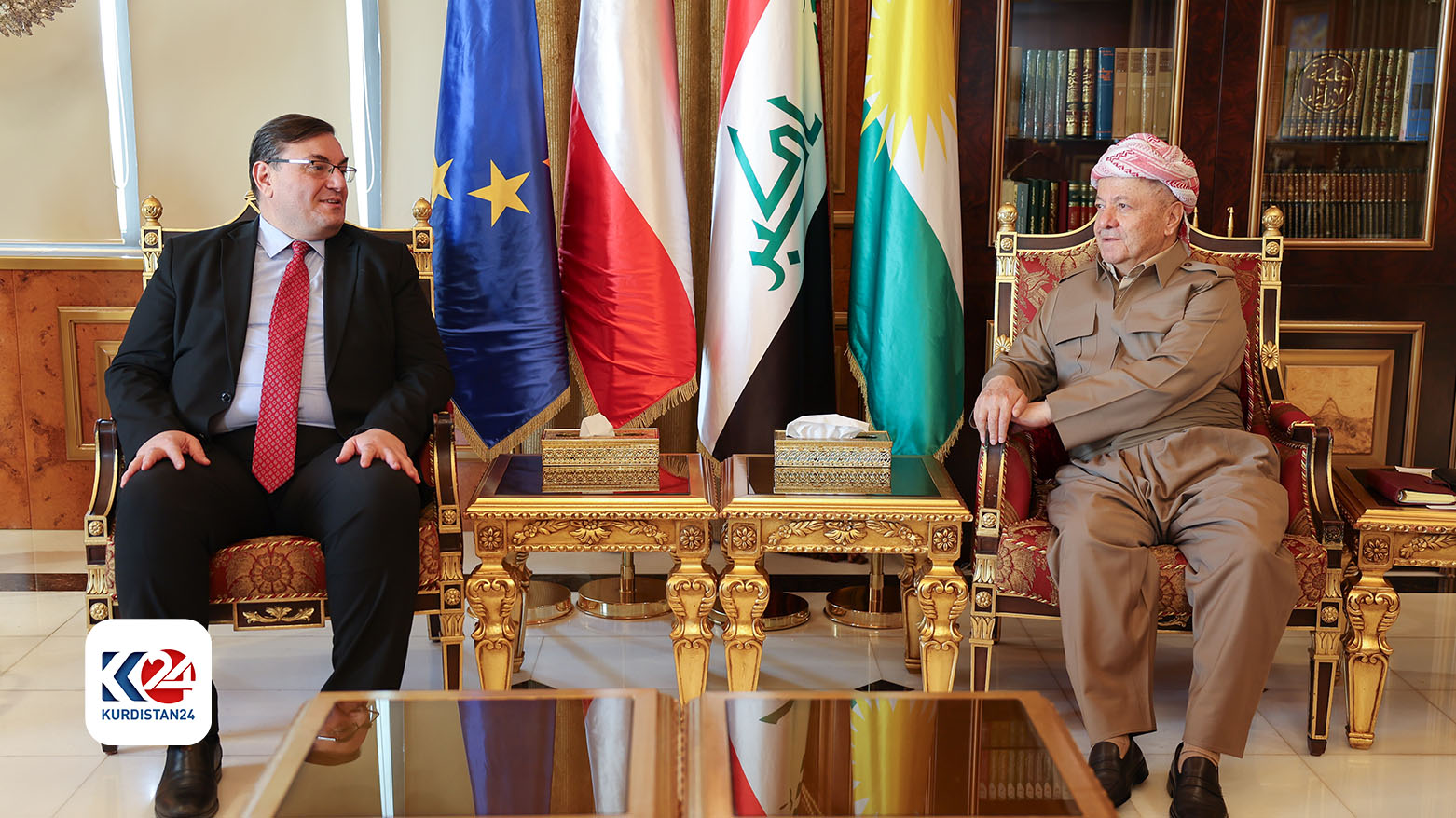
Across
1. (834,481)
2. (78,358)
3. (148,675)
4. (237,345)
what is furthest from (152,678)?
(78,358)

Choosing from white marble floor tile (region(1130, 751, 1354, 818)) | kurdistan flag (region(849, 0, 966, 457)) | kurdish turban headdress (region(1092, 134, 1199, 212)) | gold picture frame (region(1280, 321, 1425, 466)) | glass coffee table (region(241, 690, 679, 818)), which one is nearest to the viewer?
glass coffee table (region(241, 690, 679, 818))

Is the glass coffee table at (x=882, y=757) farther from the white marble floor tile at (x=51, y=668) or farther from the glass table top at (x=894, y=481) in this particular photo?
the white marble floor tile at (x=51, y=668)

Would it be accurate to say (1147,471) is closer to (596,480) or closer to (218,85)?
(596,480)

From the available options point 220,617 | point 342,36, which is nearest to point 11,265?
point 342,36

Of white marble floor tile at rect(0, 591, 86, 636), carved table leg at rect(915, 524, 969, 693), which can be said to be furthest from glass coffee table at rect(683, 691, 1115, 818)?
white marble floor tile at rect(0, 591, 86, 636)

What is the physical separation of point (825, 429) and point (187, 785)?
139cm

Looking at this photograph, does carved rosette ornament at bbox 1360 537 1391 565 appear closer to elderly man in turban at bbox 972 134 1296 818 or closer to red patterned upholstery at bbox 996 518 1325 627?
red patterned upholstery at bbox 996 518 1325 627

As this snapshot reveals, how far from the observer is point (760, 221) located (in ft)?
10.5

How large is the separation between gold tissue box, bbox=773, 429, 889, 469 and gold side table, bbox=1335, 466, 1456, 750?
100cm

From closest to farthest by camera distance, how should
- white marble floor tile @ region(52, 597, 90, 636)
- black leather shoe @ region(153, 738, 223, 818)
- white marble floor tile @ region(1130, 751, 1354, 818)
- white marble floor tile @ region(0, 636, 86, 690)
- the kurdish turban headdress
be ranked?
black leather shoe @ region(153, 738, 223, 818) < white marble floor tile @ region(1130, 751, 1354, 818) < the kurdish turban headdress < white marble floor tile @ region(0, 636, 86, 690) < white marble floor tile @ region(52, 597, 90, 636)

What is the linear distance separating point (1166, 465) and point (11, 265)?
3.61m

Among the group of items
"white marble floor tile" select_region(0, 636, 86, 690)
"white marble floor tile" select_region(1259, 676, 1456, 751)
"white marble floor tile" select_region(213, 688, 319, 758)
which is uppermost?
"white marble floor tile" select_region(0, 636, 86, 690)

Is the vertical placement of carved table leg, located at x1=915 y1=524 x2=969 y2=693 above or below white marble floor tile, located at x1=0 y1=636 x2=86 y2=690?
above

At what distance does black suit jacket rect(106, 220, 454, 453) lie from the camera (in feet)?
8.18
